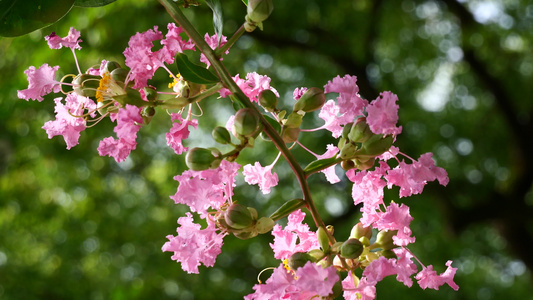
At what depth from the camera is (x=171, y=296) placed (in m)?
3.95

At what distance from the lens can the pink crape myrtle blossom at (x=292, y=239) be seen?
53 cm

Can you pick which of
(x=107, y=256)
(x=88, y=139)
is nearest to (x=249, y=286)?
(x=107, y=256)

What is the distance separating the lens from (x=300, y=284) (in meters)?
0.42

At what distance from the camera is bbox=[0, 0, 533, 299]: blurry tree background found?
12.8 feet

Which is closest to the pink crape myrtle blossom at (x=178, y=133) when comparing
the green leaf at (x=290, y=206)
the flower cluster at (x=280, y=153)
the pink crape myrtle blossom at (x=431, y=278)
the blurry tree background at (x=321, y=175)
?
the flower cluster at (x=280, y=153)

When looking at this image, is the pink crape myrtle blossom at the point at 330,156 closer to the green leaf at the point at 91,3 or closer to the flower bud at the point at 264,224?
the flower bud at the point at 264,224

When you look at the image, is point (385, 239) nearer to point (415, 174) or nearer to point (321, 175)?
point (415, 174)

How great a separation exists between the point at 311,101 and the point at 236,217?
0.39 ft

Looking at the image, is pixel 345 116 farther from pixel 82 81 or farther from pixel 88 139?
pixel 88 139

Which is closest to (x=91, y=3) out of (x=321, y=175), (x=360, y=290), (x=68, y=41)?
(x=68, y=41)

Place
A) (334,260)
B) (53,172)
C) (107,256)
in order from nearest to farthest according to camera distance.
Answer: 1. (334,260)
2. (53,172)
3. (107,256)

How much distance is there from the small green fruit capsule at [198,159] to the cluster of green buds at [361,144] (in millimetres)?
113

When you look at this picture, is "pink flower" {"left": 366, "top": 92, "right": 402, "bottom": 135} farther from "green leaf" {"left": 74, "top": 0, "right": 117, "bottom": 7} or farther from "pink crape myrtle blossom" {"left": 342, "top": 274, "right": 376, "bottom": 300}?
"green leaf" {"left": 74, "top": 0, "right": 117, "bottom": 7}

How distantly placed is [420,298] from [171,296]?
170cm
